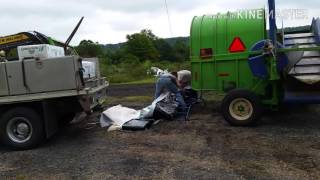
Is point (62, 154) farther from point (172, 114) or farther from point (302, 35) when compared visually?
point (302, 35)

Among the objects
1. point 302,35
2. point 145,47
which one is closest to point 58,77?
point 302,35

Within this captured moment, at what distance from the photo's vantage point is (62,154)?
8.55 m

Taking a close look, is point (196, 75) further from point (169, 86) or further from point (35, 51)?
point (35, 51)

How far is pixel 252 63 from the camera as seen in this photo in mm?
10289

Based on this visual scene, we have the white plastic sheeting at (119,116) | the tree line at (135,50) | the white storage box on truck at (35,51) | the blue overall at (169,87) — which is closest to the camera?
the white storage box on truck at (35,51)

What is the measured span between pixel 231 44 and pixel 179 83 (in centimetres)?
210

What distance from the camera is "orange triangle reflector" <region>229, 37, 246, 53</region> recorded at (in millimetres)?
11039

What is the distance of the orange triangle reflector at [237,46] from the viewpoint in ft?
36.2

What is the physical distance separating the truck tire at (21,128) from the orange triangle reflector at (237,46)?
442 centimetres

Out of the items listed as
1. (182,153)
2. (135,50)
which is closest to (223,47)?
(182,153)

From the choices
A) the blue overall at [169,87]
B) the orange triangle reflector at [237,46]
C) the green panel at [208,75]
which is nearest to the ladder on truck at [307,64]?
the orange triangle reflector at [237,46]

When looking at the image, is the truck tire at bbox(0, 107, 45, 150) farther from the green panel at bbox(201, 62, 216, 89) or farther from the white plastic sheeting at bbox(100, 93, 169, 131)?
the green panel at bbox(201, 62, 216, 89)

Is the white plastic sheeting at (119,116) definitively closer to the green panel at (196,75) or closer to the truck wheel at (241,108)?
the green panel at (196,75)

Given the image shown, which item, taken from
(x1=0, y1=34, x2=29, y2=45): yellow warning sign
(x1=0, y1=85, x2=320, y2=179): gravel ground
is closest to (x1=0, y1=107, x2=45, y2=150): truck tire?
(x1=0, y1=85, x2=320, y2=179): gravel ground
